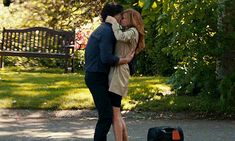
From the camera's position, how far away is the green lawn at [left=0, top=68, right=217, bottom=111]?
8773mm

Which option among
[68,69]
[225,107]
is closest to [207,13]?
[225,107]

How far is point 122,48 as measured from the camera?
19.7ft

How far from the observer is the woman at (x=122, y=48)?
19.3ft

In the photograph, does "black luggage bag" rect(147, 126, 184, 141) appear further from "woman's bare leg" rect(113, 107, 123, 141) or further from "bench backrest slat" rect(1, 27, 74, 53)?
"bench backrest slat" rect(1, 27, 74, 53)

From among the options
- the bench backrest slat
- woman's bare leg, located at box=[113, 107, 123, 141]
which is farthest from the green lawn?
the bench backrest slat

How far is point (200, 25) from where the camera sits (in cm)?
835

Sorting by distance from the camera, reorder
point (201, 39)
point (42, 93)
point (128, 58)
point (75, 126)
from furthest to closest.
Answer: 1. point (42, 93)
2. point (201, 39)
3. point (75, 126)
4. point (128, 58)

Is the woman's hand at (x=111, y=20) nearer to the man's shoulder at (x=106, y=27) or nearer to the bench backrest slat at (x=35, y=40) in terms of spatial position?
the man's shoulder at (x=106, y=27)

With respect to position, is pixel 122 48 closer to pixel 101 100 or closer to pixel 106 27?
pixel 106 27

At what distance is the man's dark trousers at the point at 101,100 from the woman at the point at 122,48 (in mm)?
84

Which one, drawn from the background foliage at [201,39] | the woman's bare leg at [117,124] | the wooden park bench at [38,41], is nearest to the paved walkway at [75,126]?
the background foliage at [201,39]

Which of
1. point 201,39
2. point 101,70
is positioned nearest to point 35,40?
point 201,39

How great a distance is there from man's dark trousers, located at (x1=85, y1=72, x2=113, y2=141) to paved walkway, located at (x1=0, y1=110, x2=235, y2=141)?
1.12 meters

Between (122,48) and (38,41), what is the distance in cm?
943
